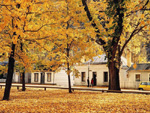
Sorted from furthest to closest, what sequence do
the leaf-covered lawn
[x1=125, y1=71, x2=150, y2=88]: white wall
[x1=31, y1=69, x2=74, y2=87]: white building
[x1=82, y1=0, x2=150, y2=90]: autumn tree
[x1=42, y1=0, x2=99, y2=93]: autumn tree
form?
1. [x1=31, y1=69, x2=74, y2=87]: white building
2. [x1=125, y1=71, x2=150, y2=88]: white wall
3. [x1=82, y1=0, x2=150, y2=90]: autumn tree
4. [x1=42, y1=0, x2=99, y2=93]: autumn tree
5. the leaf-covered lawn

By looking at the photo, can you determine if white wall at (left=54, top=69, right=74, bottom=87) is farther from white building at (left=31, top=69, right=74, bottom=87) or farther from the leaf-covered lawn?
the leaf-covered lawn

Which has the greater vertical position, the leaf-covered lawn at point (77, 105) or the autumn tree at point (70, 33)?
the autumn tree at point (70, 33)

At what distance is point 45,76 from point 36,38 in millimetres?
38836

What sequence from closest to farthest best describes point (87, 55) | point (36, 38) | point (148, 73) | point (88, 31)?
1. point (36, 38)
2. point (88, 31)
3. point (87, 55)
4. point (148, 73)

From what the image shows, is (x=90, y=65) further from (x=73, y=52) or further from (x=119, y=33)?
(x=119, y=33)

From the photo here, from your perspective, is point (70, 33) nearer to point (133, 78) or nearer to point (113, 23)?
point (113, 23)

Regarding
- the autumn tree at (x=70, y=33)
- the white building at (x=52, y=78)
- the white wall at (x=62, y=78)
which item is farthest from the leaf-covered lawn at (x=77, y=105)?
the white wall at (x=62, y=78)

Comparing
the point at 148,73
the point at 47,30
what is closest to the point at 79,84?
the point at 148,73

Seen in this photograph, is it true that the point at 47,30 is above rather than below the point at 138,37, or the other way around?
below

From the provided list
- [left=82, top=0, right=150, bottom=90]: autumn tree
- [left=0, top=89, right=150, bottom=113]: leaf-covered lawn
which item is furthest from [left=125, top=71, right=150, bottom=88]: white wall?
[left=0, top=89, right=150, bottom=113]: leaf-covered lawn

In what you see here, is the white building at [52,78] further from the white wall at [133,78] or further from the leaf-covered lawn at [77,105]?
the leaf-covered lawn at [77,105]

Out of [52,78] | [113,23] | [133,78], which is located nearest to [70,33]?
[113,23]

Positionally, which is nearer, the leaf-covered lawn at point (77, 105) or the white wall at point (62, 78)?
the leaf-covered lawn at point (77, 105)

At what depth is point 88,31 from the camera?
52.5 ft
